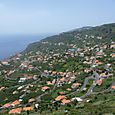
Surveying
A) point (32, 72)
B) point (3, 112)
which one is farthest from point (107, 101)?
point (32, 72)

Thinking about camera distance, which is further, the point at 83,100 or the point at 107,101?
the point at 83,100

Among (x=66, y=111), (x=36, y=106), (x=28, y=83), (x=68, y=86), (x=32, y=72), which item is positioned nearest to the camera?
(x=66, y=111)

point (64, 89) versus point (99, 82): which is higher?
point (99, 82)

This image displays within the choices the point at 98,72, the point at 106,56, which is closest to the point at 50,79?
the point at 98,72

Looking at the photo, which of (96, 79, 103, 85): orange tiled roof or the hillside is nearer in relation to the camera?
the hillside

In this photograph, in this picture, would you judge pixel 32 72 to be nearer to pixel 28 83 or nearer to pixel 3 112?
pixel 28 83

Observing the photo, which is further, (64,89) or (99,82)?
(99,82)

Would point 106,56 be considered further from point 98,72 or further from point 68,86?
point 68,86

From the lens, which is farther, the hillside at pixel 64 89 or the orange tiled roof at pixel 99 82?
the orange tiled roof at pixel 99 82

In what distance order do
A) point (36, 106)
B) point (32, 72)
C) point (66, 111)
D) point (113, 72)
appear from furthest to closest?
point (32, 72), point (113, 72), point (36, 106), point (66, 111)
